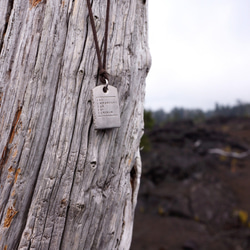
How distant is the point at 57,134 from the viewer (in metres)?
1.18

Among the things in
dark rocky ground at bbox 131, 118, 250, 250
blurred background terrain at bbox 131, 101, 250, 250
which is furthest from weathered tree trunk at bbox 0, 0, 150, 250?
blurred background terrain at bbox 131, 101, 250, 250

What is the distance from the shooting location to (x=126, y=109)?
131cm

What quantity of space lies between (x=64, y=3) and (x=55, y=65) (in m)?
0.30

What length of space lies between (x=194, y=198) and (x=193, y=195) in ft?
0.76

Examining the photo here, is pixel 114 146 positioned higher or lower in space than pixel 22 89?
lower

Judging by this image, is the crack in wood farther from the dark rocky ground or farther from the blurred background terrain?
the blurred background terrain

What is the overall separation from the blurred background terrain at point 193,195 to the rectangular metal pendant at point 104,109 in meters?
8.06

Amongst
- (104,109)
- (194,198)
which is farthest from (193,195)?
(104,109)

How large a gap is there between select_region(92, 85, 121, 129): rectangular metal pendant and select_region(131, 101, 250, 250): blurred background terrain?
26.4ft

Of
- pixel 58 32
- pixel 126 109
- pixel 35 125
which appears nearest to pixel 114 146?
pixel 126 109

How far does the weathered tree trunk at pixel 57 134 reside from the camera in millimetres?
1163

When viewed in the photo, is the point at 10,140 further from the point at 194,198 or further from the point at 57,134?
the point at 194,198

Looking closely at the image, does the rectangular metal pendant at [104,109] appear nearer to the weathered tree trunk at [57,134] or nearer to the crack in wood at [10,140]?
the weathered tree trunk at [57,134]

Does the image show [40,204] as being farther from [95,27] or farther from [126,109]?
[95,27]
